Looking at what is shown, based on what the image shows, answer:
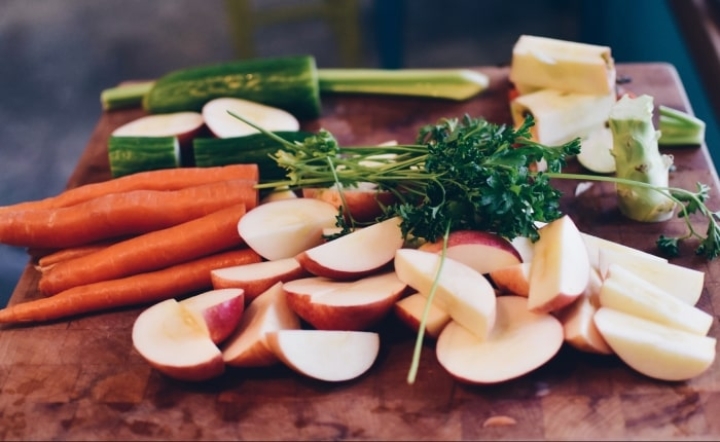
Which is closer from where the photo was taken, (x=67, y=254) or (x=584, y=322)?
(x=584, y=322)

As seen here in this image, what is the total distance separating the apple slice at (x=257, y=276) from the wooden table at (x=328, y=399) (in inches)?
8.9

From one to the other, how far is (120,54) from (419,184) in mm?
3725

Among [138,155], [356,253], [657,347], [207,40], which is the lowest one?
[207,40]

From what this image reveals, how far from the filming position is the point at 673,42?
3.35m

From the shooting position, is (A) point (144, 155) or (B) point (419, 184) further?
(A) point (144, 155)

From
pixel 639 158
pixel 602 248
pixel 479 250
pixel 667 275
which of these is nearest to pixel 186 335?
pixel 479 250

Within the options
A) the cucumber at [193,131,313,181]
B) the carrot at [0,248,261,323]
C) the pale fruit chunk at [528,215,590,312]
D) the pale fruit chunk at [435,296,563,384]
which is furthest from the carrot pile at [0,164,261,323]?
the pale fruit chunk at [528,215,590,312]

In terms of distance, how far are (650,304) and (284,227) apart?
0.92 metres

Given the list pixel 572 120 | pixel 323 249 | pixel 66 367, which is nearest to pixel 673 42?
pixel 572 120

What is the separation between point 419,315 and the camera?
1.84 m

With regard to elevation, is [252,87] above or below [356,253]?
above

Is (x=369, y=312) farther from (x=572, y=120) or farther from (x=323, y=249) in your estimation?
(x=572, y=120)

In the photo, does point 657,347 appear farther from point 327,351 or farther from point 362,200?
point 362,200

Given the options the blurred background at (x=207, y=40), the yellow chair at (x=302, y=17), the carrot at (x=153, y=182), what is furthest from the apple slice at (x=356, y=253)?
the yellow chair at (x=302, y=17)
